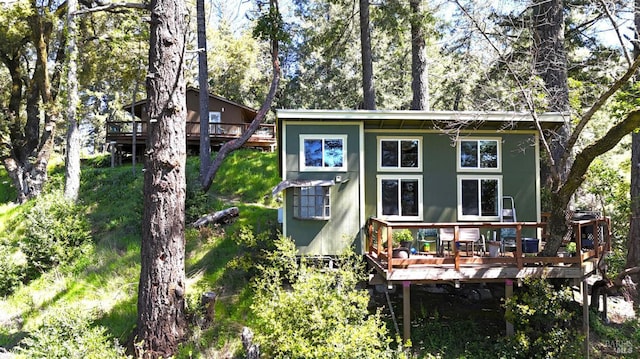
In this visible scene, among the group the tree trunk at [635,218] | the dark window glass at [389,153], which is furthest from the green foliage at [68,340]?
the tree trunk at [635,218]

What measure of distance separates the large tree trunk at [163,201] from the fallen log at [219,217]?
14.5 feet

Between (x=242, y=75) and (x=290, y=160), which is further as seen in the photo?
Answer: (x=242, y=75)

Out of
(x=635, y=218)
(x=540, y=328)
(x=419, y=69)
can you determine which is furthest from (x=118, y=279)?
(x=635, y=218)

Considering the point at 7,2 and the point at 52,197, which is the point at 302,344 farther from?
the point at 7,2

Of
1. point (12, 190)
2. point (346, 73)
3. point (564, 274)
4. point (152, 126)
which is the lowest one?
point (564, 274)

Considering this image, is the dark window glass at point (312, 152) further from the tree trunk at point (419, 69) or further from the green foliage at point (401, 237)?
the tree trunk at point (419, 69)

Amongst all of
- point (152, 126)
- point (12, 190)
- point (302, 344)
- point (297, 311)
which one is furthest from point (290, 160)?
point (12, 190)

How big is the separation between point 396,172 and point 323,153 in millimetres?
1725

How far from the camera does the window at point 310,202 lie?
29.6 ft

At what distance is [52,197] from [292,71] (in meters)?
20.2

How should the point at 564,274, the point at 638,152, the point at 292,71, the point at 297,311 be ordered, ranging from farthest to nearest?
the point at 292,71
the point at 638,152
the point at 564,274
the point at 297,311

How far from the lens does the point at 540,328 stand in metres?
7.78

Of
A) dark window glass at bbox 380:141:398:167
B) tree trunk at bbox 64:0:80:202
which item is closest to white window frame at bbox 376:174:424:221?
dark window glass at bbox 380:141:398:167

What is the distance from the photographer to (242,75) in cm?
2661
